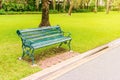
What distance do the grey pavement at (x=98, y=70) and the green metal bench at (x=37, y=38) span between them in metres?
1.42

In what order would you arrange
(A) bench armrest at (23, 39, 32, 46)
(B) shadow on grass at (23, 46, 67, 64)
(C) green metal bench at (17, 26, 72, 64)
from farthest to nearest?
1. (B) shadow on grass at (23, 46, 67, 64)
2. (C) green metal bench at (17, 26, 72, 64)
3. (A) bench armrest at (23, 39, 32, 46)

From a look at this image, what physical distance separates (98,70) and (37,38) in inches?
91.3

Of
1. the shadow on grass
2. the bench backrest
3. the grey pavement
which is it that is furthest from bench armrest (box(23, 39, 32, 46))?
the grey pavement

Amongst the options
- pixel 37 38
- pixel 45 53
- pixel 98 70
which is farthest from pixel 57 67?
pixel 45 53

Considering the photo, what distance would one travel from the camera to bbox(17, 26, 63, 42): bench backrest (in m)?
7.46

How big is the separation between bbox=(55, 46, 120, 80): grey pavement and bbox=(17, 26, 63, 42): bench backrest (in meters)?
1.73

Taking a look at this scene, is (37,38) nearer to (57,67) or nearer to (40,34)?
(40,34)

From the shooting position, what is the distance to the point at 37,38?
775 centimetres

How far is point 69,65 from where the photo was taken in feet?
23.9

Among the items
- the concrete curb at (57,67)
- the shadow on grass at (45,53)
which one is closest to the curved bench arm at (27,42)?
the shadow on grass at (45,53)

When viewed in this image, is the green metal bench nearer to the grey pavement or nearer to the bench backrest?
the bench backrest

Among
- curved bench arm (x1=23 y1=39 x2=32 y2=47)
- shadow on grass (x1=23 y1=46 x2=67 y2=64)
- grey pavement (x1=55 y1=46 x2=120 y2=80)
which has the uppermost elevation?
curved bench arm (x1=23 y1=39 x2=32 y2=47)

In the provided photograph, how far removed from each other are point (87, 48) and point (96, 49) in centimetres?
43

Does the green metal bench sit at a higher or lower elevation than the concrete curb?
higher
